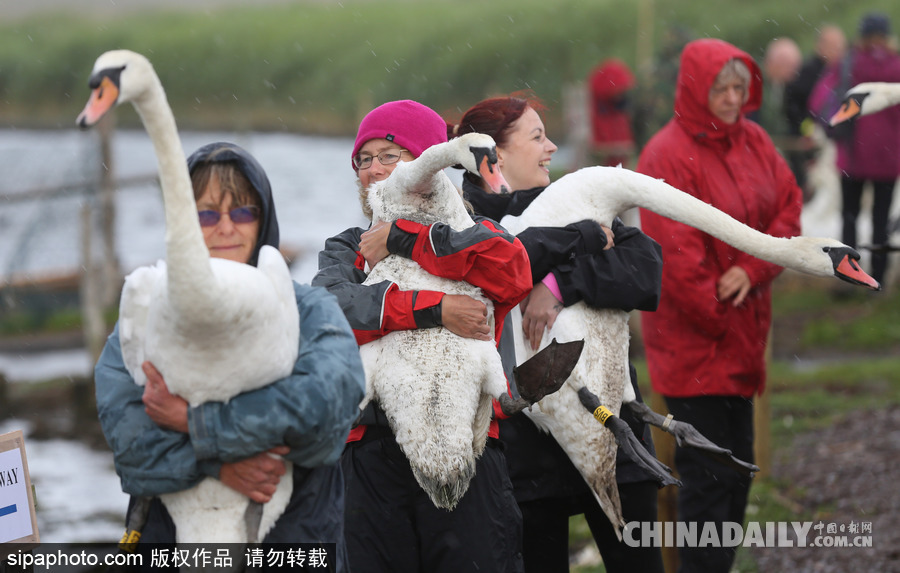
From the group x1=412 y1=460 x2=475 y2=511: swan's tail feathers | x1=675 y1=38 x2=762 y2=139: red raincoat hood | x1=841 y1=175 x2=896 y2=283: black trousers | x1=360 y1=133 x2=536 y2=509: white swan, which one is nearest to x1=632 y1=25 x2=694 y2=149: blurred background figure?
x1=841 y1=175 x2=896 y2=283: black trousers

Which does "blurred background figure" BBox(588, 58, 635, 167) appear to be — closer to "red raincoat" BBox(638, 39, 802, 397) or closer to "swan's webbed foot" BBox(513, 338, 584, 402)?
"red raincoat" BBox(638, 39, 802, 397)

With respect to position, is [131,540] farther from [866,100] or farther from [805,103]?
[805,103]

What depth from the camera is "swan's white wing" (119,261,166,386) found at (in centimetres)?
255

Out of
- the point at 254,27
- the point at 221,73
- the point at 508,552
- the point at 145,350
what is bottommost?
the point at 508,552

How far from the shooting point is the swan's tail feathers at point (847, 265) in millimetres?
3381

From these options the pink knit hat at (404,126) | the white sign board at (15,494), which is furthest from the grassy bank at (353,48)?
the white sign board at (15,494)

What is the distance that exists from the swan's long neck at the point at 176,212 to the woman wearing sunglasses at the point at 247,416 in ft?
1.05

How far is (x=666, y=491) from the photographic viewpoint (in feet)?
16.6

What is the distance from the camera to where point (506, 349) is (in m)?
3.53

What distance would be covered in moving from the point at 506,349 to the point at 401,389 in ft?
2.09

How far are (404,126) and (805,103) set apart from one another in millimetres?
10088

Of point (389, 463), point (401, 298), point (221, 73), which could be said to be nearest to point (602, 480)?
point (389, 463)

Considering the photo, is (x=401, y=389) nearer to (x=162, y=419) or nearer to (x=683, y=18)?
(x=162, y=419)

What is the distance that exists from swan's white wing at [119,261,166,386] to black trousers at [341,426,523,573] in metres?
0.85
